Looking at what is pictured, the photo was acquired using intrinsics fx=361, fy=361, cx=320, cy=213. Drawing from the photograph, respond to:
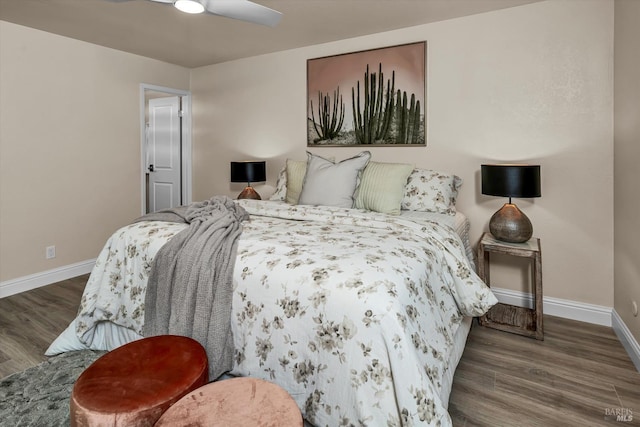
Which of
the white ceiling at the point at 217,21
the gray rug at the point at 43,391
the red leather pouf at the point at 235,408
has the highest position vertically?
the white ceiling at the point at 217,21

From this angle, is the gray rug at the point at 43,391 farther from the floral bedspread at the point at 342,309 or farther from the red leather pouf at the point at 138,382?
the red leather pouf at the point at 138,382

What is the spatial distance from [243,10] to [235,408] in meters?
1.95

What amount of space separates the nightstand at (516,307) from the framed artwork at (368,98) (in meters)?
1.11

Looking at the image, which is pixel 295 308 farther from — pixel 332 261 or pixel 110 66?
pixel 110 66

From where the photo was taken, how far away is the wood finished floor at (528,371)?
167 centimetres

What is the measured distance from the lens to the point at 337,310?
131 centimetres

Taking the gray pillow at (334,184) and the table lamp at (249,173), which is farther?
the table lamp at (249,173)

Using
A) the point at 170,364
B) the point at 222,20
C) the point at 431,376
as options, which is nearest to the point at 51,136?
the point at 222,20

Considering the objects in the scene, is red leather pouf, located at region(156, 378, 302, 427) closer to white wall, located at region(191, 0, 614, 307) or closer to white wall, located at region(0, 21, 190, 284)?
white wall, located at region(191, 0, 614, 307)

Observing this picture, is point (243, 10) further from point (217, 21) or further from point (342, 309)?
point (342, 309)

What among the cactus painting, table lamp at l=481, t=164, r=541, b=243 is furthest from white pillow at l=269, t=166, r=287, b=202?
table lamp at l=481, t=164, r=541, b=243

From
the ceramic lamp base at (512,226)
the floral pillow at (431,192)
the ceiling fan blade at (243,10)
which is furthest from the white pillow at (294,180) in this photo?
the ceramic lamp base at (512,226)

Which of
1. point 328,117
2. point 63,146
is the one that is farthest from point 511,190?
point 63,146

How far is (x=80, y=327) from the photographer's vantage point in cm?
212
